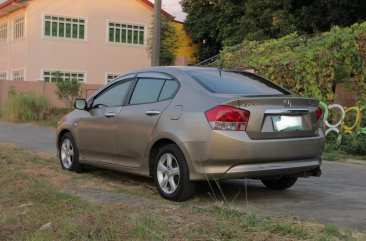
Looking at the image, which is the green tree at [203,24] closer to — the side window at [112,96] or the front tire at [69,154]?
the front tire at [69,154]

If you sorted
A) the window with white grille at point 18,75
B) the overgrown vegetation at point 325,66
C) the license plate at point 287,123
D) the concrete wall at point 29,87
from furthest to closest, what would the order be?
the window with white grille at point 18,75
the concrete wall at point 29,87
the overgrown vegetation at point 325,66
the license plate at point 287,123

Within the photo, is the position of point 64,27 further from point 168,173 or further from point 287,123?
point 287,123

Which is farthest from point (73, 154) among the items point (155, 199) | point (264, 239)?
point (264, 239)

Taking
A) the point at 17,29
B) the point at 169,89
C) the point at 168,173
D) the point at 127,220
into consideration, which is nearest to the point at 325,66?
the point at 169,89

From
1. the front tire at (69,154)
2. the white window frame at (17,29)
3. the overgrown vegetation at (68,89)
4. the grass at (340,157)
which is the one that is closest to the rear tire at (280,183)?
the front tire at (69,154)

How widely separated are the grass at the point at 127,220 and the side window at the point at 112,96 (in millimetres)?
1208

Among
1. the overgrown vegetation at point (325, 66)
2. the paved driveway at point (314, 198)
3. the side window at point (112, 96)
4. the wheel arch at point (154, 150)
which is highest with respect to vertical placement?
the overgrown vegetation at point (325, 66)

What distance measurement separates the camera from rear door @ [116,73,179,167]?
6.96 meters

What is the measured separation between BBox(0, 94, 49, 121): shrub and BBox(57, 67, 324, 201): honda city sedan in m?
15.6

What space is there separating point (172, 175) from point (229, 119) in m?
1.01

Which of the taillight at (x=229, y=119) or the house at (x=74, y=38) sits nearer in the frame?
the taillight at (x=229, y=119)

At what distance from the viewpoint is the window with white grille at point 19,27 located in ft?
110

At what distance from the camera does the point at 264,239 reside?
4.69m

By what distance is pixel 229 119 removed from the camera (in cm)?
617
